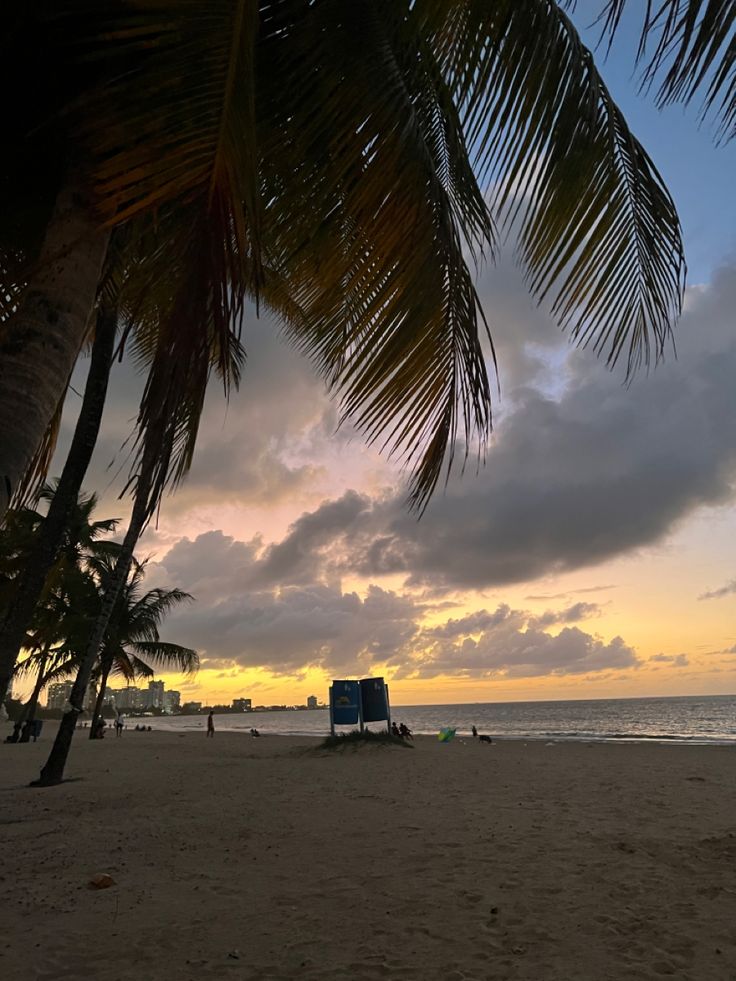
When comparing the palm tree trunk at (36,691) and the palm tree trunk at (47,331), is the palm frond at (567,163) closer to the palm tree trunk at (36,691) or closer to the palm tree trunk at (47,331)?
the palm tree trunk at (47,331)

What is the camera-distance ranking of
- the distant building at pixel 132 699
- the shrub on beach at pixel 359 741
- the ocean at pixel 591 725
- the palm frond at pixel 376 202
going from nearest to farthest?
the palm frond at pixel 376 202 < the shrub on beach at pixel 359 741 < the ocean at pixel 591 725 < the distant building at pixel 132 699

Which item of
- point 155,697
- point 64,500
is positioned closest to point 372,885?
point 64,500

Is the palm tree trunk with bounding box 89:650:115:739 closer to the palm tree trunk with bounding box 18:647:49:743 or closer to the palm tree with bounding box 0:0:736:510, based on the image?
the palm tree trunk with bounding box 18:647:49:743

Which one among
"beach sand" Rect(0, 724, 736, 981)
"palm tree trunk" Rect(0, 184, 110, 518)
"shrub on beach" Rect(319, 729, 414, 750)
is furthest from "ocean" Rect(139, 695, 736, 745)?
"palm tree trunk" Rect(0, 184, 110, 518)

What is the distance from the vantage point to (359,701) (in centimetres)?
1712

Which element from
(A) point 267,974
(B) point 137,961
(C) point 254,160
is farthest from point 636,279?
(B) point 137,961

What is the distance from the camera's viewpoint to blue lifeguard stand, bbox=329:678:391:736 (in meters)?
17.0

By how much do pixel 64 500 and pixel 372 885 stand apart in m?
5.19

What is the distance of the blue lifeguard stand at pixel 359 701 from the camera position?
55.7ft

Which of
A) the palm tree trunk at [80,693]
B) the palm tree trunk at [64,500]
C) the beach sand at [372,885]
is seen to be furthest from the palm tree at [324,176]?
the palm tree trunk at [80,693]

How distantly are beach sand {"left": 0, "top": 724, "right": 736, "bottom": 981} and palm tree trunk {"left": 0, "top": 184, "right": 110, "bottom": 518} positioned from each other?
256 centimetres

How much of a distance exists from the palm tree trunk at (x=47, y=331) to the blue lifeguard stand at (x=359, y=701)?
624 inches

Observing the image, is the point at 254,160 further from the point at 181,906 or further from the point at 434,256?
the point at 181,906

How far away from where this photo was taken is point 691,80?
6.70 feet
